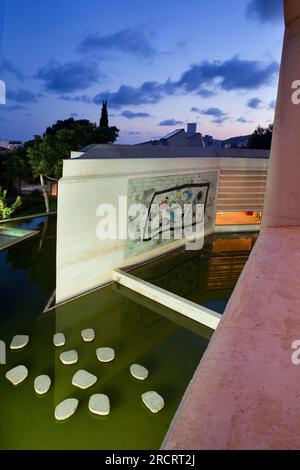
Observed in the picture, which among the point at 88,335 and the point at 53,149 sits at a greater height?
the point at 53,149

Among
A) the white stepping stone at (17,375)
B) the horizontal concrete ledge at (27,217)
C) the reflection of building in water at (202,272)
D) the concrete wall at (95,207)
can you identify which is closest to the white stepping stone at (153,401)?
the white stepping stone at (17,375)

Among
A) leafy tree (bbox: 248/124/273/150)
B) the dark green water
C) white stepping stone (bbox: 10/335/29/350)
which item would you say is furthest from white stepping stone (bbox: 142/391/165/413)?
leafy tree (bbox: 248/124/273/150)

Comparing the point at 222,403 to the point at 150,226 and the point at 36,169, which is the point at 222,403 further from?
the point at 36,169

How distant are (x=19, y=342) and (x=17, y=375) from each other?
1172 mm

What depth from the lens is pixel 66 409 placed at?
5.48 meters

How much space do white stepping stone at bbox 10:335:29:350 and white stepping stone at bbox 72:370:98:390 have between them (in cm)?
182

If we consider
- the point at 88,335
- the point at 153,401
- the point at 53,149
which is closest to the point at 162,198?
the point at 88,335

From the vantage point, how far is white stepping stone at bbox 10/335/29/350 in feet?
23.6

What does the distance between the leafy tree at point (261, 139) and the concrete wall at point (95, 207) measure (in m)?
27.2

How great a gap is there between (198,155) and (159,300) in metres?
8.81

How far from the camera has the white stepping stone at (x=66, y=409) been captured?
17.7 feet

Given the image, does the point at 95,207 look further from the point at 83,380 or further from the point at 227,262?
the point at 227,262

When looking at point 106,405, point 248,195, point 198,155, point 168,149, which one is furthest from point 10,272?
point 248,195

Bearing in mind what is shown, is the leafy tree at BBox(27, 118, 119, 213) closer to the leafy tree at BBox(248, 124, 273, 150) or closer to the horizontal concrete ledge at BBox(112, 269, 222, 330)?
the horizontal concrete ledge at BBox(112, 269, 222, 330)
